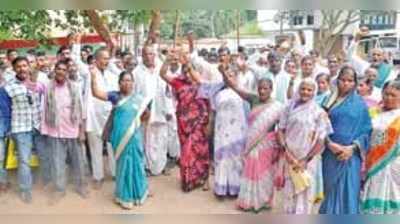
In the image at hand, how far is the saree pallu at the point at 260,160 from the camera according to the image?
5.88 ft

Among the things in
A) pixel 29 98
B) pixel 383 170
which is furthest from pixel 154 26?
pixel 383 170

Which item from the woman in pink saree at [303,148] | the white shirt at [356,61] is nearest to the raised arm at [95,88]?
the woman in pink saree at [303,148]

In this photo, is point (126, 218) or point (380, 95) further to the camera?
point (126, 218)

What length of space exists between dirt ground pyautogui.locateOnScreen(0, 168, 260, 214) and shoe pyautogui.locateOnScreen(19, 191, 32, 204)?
0.5 inches

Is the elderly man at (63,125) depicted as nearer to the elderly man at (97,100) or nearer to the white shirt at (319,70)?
the elderly man at (97,100)

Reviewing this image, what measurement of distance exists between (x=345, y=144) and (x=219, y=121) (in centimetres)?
46

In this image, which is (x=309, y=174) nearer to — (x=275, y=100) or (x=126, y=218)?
(x=275, y=100)

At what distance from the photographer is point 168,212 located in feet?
6.07

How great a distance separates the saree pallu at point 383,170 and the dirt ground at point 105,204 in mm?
488

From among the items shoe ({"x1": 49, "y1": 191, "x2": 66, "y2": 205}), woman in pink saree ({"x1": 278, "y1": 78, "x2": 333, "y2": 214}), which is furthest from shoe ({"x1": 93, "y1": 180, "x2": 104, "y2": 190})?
woman in pink saree ({"x1": 278, "y1": 78, "x2": 333, "y2": 214})

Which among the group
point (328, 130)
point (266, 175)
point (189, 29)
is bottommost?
point (266, 175)

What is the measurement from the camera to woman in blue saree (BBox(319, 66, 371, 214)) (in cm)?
170

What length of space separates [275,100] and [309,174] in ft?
0.97
